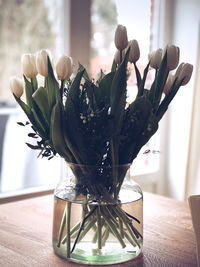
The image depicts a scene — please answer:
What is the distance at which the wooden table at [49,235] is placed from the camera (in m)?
0.97

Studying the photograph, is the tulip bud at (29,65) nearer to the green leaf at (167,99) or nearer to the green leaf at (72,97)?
the green leaf at (72,97)

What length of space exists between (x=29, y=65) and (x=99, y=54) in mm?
1576

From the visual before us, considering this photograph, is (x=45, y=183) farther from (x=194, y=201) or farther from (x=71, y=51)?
(x=194, y=201)

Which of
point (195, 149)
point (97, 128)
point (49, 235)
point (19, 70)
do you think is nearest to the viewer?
point (97, 128)

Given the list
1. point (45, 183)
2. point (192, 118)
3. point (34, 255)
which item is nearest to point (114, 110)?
point (34, 255)

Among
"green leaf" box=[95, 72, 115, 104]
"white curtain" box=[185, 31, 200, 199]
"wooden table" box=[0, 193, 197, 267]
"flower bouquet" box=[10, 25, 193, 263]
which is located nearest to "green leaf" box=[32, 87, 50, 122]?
"flower bouquet" box=[10, 25, 193, 263]

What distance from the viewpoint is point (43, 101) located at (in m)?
0.92

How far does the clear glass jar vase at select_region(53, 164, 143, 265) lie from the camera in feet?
3.02

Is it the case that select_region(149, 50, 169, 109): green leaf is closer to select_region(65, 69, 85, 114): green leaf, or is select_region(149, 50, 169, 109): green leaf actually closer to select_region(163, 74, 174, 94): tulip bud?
select_region(163, 74, 174, 94): tulip bud

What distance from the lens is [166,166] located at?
2.84m

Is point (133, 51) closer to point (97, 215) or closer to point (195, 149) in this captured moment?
point (97, 215)

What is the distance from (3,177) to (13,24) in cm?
84

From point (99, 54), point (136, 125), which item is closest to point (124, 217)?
point (136, 125)

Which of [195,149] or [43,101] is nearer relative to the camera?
[43,101]
